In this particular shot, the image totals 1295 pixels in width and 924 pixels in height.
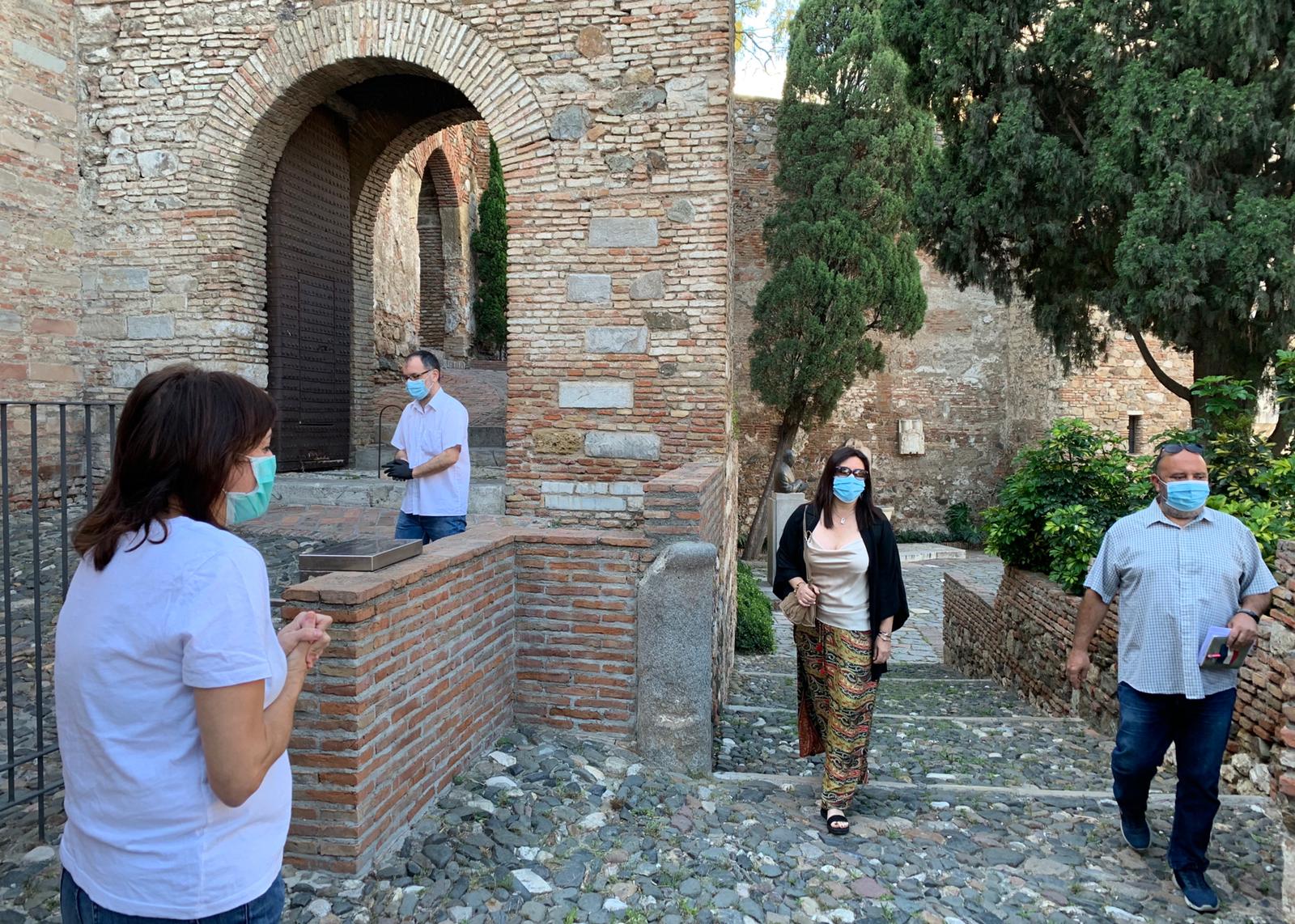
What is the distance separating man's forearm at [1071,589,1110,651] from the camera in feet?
11.5

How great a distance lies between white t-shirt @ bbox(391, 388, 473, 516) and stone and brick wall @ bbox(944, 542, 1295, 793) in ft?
12.4

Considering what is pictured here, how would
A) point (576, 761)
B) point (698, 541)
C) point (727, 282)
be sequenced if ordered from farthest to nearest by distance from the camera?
1. point (727, 282)
2. point (698, 541)
3. point (576, 761)

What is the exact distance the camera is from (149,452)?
58.4 inches

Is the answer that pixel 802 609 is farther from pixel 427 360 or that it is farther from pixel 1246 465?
pixel 1246 465

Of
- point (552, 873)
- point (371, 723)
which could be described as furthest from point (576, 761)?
point (371, 723)

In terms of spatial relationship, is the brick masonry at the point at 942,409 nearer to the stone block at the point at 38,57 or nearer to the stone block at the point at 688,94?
the stone block at the point at 688,94

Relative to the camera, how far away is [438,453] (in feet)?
16.5

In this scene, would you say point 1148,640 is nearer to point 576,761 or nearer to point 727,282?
point 576,761

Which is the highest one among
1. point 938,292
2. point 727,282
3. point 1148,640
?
point 938,292

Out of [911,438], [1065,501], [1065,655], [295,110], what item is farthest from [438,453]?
[911,438]

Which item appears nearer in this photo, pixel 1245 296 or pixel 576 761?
pixel 576 761

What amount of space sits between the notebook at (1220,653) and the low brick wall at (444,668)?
2.25 m

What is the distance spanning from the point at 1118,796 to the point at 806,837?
1188 millimetres

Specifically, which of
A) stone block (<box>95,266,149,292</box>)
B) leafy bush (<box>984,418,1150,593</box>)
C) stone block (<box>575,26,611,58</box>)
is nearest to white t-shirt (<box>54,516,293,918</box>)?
leafy bush (<box>984,418,1150,593</box>)
